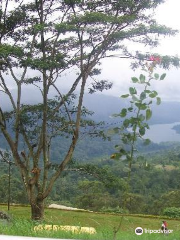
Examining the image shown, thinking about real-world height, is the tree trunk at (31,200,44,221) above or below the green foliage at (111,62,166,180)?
below

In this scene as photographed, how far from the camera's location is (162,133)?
3.21 metres

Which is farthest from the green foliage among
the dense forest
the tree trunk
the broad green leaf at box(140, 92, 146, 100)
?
the tree trunk

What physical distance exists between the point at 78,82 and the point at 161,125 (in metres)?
2.46

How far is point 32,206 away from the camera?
6367mm

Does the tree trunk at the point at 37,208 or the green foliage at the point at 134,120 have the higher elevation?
the green foliage at the point at 134,120

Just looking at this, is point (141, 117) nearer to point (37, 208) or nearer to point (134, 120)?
point (134, 120)

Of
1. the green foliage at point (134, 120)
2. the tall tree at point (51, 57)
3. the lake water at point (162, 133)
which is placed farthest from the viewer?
the tall tree at point (51, 57)

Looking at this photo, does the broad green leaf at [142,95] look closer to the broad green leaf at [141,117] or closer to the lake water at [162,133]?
the broad green leaf at [141,117]

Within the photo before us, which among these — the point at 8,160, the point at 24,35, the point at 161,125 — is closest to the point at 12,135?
the point at 8,160

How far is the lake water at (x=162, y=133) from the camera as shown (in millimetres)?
3138

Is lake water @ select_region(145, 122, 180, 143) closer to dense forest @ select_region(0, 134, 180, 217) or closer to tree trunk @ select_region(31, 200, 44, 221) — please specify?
dense forest @ select_region(0, 134, 180, 217)

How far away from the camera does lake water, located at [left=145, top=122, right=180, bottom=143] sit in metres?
3.14

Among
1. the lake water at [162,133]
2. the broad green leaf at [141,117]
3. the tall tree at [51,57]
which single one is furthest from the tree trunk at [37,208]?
the broad green leaf at [141,117]

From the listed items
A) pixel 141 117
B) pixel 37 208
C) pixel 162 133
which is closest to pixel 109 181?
pixel 37 208
